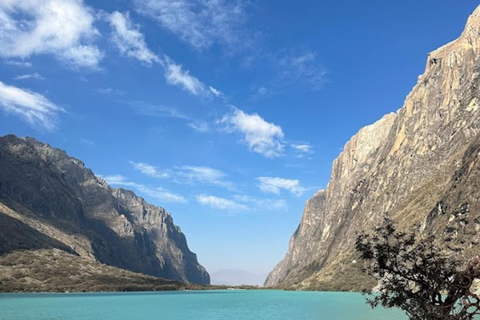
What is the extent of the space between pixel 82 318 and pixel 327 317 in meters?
52.9

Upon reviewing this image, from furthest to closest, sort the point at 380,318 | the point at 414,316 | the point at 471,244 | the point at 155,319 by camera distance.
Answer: the point at 471,244 → the point at 155,319 → the point at 380,318 → the point at 414,316

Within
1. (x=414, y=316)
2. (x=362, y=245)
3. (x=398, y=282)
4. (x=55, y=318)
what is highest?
(x=362, y=245)

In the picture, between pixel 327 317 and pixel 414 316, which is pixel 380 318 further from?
pixel 414 316

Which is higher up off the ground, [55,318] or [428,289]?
[428,289]

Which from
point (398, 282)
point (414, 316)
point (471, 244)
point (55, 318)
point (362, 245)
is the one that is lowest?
point (55, 318)

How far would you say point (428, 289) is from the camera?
23.7m

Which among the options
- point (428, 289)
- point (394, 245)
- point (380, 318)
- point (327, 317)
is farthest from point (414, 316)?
point (327, 317)

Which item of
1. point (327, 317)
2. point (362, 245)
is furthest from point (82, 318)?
point (362, 245)

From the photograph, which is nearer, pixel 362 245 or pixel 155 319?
pixel 362 245

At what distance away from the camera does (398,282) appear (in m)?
24.5

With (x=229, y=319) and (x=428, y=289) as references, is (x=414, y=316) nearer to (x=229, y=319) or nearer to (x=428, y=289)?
(x=428, y=289)

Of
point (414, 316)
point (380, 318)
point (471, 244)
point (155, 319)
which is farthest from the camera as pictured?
point (471, 244)

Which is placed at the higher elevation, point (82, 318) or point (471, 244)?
point (471, 244)

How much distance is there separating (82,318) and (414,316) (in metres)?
88.1
